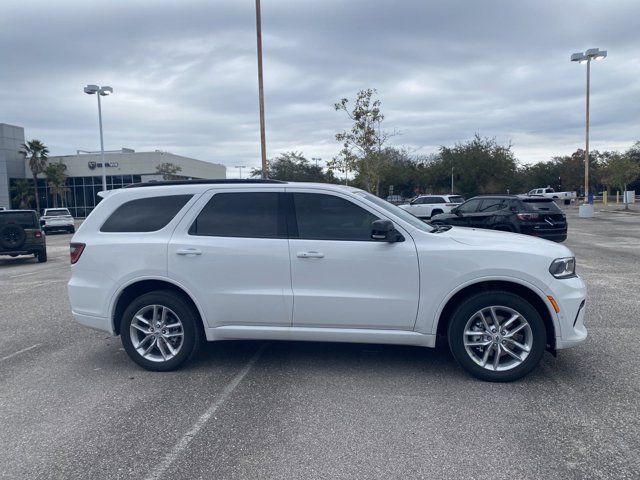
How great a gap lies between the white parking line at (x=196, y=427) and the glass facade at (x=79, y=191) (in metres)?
49.4

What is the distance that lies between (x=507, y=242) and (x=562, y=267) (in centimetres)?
52

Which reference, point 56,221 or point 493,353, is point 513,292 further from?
point 56,221

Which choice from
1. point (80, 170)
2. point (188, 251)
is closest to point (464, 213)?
point (188, 251)

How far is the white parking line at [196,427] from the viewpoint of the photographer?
3455mm

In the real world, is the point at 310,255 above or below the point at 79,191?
below

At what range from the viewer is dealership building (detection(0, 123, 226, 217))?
50062 mm

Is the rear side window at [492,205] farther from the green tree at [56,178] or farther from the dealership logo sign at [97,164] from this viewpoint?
the green tree at [56,178]

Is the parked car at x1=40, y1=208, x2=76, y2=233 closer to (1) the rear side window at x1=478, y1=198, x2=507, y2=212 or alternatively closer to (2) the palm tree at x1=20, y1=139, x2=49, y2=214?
(2) the palm tree at x1=20, y1=139, x2=49, y2=214

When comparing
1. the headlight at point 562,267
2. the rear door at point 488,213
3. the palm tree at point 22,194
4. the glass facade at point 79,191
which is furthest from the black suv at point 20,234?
the palm tree at point 22,194

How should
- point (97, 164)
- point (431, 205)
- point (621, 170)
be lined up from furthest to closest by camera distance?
point (97, 164) < point (621, 170) < point (431, 205)

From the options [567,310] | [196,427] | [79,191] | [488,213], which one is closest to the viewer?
[196,427]

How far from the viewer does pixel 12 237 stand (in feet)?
50.1

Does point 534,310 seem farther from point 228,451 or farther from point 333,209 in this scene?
point 228,451

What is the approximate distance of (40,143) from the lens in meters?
49.7
